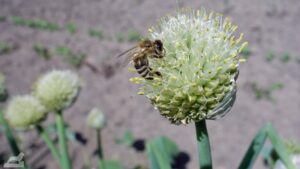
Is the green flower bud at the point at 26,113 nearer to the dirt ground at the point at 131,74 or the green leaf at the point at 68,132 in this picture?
the dirt ground at the point at 131,74

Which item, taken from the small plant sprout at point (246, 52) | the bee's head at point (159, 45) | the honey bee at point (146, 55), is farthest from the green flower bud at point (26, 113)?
the small plant sprout at point (246, 52)

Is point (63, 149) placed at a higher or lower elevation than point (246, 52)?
lower

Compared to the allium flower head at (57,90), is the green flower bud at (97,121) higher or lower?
lower

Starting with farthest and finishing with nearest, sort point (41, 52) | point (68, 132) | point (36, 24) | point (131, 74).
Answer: point (36, 24), point (41, 52), point (131, 74), point (68, 132)

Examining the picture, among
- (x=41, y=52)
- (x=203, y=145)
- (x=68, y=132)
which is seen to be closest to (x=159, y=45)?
(x=203, y=145)

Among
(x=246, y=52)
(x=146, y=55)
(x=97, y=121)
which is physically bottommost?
(x=97, y=121)

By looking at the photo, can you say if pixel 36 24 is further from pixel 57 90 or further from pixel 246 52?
pixel 57 90

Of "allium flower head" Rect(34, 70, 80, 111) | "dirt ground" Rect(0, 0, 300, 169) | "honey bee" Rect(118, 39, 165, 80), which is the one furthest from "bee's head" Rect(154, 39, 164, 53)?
"dirt ground" Rect(0, 0, 300, 169)
